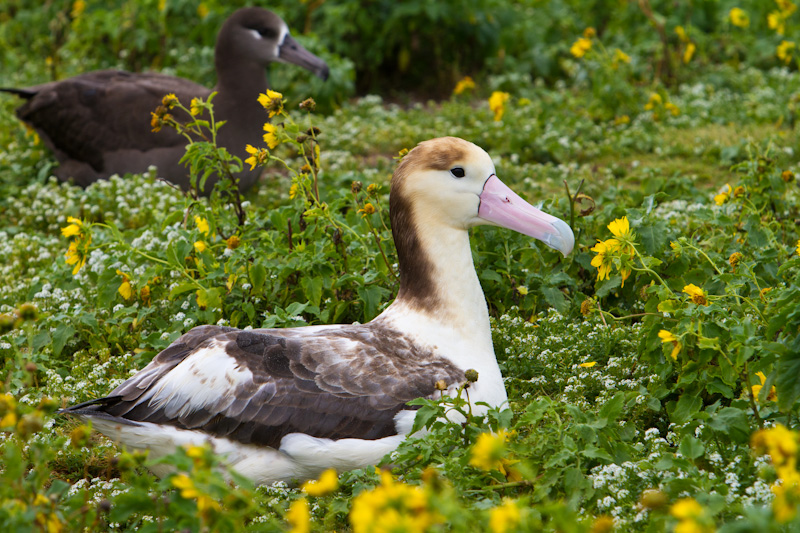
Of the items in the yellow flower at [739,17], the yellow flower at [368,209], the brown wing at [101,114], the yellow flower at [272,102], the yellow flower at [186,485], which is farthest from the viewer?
the yellow flower at [739,17]

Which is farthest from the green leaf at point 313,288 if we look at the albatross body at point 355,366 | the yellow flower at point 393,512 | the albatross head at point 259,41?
the albatross head at point 259,41

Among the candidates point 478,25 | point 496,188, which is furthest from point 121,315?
point 478,25

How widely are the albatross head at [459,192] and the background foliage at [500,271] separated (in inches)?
12.1

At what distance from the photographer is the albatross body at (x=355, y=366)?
10.7 feet

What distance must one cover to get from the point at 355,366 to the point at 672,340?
3.59ft

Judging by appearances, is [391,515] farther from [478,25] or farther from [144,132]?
[478,25]

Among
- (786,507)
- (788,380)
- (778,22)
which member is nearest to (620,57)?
(778,22)

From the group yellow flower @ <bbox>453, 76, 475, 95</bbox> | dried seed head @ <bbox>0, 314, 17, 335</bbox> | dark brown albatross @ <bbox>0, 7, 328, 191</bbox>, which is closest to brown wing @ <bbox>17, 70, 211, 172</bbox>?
dark brown albatross @ <bbox>0, 7, 328, 191</bbox>

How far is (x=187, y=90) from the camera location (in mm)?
6410

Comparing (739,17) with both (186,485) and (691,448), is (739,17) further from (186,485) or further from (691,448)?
(186,485)

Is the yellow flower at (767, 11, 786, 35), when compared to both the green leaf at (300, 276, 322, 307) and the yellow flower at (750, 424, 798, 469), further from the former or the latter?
the yellow flower at (750, 424, 798, 469)

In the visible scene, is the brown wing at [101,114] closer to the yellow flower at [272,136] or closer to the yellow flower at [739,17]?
the yellow flower at [272,136]

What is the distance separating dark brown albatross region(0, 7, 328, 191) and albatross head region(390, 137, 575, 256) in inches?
111

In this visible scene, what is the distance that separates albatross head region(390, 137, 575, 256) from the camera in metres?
3.51
